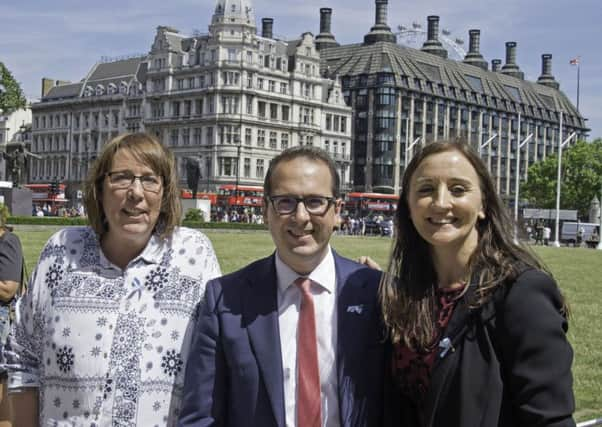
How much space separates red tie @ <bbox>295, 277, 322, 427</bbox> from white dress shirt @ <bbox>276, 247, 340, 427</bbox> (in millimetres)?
23

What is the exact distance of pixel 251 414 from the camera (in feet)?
9.52

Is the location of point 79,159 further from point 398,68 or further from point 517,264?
point 517,264

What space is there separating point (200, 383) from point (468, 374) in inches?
37.4

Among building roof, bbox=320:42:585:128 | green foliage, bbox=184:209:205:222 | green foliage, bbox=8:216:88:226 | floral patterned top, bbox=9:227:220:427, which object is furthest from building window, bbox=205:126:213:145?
floral patterned top, bbox=9:227:220:427

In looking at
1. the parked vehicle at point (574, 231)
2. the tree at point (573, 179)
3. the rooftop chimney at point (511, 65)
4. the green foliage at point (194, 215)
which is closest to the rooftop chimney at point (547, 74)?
the rooftop chimney at point (511, 65)

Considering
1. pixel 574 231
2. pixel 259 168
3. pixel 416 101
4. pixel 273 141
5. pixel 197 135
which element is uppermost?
pixel 416 101

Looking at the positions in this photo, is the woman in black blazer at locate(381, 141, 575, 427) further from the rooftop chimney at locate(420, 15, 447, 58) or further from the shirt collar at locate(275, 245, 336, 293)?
the rooftop chimney at locate(420, 15, 447, 58)

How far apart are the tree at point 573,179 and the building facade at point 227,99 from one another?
19953 millimetres

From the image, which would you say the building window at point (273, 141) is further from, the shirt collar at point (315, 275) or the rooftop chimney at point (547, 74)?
the shirt collar at point (315, 275)

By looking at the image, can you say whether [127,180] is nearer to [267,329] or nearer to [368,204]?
[267,329]

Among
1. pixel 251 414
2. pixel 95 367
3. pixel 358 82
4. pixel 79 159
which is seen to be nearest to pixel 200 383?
pixel 251 414

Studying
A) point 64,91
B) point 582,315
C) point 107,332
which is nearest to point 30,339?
point 107,332

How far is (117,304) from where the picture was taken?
3166mm

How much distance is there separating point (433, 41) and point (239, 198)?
1864 inches
